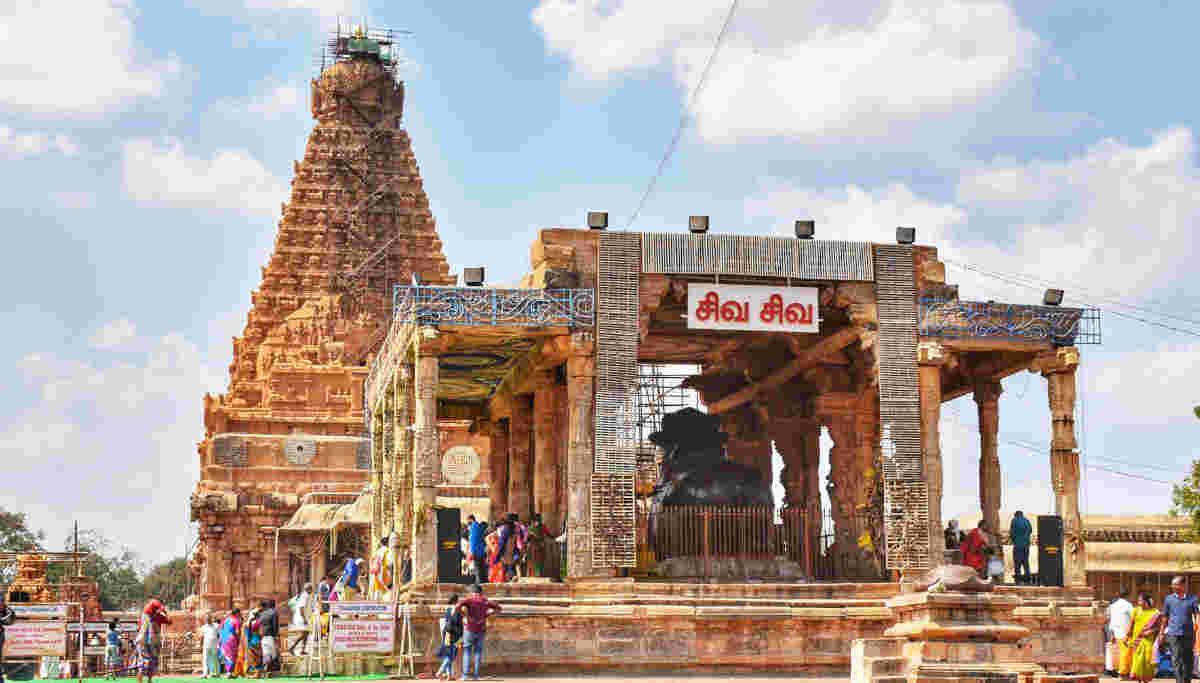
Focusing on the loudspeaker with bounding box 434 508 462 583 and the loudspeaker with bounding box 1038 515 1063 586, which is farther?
the loudspeaker with bounding box 1038 515 1063 586

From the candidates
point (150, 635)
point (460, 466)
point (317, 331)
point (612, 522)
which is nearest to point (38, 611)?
point (150, 635)

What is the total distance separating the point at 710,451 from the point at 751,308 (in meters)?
4.41

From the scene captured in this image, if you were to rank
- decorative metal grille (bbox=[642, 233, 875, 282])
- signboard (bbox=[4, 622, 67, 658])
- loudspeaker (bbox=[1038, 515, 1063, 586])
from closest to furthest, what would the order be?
signboard (bbox=[4, 622, 67, 658]) → decorative metal grille (bbox=[642, 233, 875, 282]) → loudspeaker (bbox=[1038, 515, 1063, 586])

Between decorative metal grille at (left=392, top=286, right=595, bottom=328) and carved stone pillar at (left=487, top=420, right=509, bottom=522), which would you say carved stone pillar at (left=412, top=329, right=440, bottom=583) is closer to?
decorative metal grille at (left=392, top=286, right=595, bottom=328)

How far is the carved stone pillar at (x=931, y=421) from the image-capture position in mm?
29891

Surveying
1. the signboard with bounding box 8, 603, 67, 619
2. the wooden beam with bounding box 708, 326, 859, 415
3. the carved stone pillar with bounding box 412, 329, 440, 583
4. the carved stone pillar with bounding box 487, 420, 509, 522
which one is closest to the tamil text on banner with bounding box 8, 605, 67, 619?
the signboard with bounding box 8, 603, 67, 619

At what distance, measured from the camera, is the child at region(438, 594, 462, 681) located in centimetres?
2516

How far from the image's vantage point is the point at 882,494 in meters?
32.2

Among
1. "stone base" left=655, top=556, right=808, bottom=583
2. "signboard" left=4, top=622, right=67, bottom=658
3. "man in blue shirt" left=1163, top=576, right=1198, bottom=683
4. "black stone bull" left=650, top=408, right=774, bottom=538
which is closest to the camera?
"man in blue shirt" left=1163, top=576, right=1198, bottom=683

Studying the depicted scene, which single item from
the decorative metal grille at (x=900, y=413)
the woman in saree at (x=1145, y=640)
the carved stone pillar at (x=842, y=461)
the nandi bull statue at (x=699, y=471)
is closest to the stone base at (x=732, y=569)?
the nandi bull statue at (x=699, y=471)

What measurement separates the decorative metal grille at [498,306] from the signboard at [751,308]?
6.24ft

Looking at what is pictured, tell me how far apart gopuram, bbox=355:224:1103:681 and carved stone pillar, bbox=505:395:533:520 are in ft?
8.78

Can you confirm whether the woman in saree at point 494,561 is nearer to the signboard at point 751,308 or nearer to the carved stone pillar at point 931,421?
the signboard at point 751,308

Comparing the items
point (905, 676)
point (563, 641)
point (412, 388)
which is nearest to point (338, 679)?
point (563, 641)
